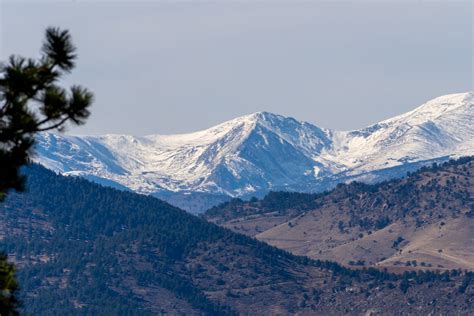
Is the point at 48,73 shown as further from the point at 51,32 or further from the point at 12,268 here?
the point at 12,268

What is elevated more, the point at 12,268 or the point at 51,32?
the point at 51,32

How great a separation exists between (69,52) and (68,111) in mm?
1634

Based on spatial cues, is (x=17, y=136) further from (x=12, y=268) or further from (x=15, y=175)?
(x=12, y=268)

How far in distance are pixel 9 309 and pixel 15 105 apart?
18.7 feet

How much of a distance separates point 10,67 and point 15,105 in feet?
A: 3.42

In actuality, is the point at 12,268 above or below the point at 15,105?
below

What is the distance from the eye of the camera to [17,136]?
120ft

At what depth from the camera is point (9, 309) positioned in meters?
37.1

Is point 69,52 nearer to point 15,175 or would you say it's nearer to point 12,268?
point 15,175

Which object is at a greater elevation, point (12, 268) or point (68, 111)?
point (68, 111)

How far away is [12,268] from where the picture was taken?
121ft

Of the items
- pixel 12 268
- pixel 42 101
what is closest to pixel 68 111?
pixel 42 101

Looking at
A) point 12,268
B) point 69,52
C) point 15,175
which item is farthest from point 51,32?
point 12,268

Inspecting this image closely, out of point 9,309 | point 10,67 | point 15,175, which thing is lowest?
point 9,309
